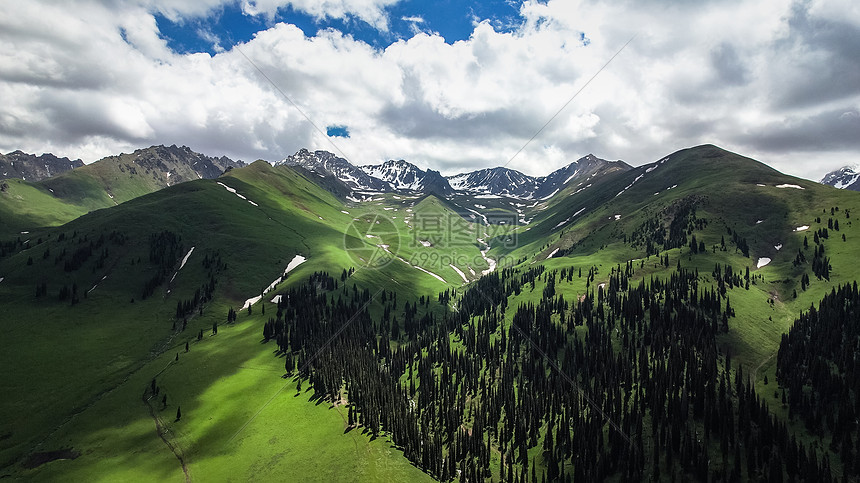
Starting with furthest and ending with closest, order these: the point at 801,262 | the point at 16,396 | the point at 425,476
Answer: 1. the point at 801,262
2. the point at 16,396
3. the point at 425,476

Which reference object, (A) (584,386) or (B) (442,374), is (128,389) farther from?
(A) (584,386)

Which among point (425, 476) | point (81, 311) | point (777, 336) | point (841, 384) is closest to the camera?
point (425, 476)

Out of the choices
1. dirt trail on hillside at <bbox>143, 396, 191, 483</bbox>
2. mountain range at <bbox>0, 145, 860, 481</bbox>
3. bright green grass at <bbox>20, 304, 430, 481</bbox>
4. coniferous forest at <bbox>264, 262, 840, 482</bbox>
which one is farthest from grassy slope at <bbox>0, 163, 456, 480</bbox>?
coniferous forest at <bbox>264, 262, 840, 482</bbox>

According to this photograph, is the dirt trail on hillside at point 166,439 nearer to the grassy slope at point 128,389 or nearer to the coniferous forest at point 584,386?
the grassy slope at point 128,389

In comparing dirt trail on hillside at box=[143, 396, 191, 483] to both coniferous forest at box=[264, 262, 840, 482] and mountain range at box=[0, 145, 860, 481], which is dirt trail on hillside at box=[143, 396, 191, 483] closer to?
mountain range at box=[0, 145, 860, 481]

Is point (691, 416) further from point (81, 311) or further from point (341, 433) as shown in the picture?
point (81, 311)

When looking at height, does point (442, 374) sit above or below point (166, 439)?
above

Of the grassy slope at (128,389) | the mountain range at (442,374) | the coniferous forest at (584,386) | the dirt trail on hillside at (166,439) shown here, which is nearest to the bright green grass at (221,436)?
the grassy slope at (128,389)

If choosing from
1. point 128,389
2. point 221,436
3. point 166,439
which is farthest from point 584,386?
point 128,389

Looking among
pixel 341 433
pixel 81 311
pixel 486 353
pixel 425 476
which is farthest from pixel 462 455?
pixel 81 311

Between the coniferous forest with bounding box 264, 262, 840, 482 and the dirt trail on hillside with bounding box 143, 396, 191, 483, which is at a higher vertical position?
the coniferous forest with bounding box 264, 262, 840, 482

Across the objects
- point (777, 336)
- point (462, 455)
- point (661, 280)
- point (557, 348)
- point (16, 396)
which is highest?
point (661, 280)
